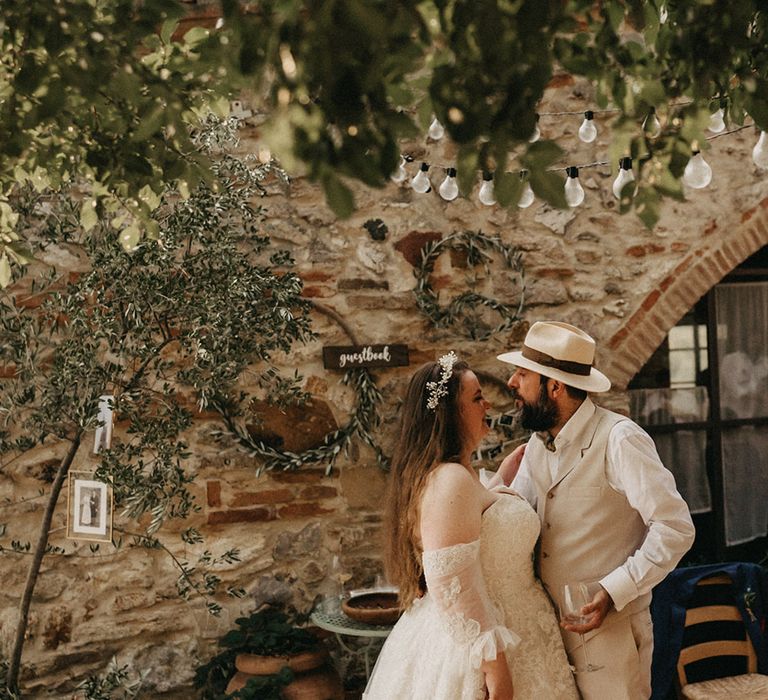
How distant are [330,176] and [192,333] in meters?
2.12

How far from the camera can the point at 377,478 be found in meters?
4.29

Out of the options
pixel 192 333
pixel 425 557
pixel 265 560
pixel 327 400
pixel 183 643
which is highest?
pixel 192 333

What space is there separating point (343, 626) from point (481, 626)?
1.24m

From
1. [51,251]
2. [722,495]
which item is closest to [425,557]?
[51,251]

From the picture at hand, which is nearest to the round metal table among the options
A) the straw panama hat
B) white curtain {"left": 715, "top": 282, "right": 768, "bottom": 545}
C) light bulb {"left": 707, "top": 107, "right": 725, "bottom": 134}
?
the straw panama hat

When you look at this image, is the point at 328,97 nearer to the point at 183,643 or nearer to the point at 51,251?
the point at 51,251

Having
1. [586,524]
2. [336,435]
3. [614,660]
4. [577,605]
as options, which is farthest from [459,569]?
[336,435]

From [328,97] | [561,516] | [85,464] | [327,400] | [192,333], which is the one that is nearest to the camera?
[328,97]

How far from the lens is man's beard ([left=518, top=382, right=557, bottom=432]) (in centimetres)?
299

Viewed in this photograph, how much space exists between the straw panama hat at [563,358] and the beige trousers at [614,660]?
785mm

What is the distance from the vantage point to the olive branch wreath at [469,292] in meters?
4.37

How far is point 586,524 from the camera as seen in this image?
283 cm

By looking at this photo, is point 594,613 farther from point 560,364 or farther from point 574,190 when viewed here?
point 574,190

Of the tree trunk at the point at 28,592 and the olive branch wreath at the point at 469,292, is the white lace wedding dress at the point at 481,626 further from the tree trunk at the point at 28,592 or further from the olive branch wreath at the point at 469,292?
the olive branch wreath at the point at 469,292
